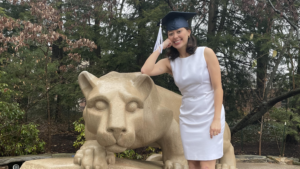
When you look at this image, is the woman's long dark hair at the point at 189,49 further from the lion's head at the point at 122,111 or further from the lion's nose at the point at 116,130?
the lion's nose at the point at 116,130

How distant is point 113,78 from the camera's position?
7.50 feet

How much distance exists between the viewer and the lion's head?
6.29 ft

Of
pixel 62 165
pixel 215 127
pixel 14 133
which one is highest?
pixel 215 127

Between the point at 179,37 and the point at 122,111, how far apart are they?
79 cm

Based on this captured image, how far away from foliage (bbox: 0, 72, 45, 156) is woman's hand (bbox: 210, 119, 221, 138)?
14.1ft

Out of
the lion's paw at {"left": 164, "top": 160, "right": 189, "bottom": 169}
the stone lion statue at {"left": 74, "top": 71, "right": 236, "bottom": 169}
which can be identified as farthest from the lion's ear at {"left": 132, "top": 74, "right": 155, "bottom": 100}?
the lion's paw at {"left": 164, "top": 160, "right": 189, "bottom": 169}

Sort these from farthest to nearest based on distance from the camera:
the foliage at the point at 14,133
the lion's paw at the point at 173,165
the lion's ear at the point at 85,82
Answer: the foliage at the point at 14,133 → the lion's paw at the point at 173,165 → the lion's ear at the point at 85,82

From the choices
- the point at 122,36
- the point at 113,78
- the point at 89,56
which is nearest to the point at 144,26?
the point at 122,36

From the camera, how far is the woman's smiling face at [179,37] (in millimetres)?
2080

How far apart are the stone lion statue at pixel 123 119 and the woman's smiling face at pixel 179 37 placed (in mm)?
418

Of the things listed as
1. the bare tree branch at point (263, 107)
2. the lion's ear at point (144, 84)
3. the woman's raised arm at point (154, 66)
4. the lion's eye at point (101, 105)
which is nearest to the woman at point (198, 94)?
the woman's raised arm at point (154, 66)

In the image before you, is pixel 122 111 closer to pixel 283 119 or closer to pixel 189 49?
pixel 189 49

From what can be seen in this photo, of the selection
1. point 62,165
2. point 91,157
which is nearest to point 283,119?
point 91,157

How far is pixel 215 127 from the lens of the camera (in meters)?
1.98
